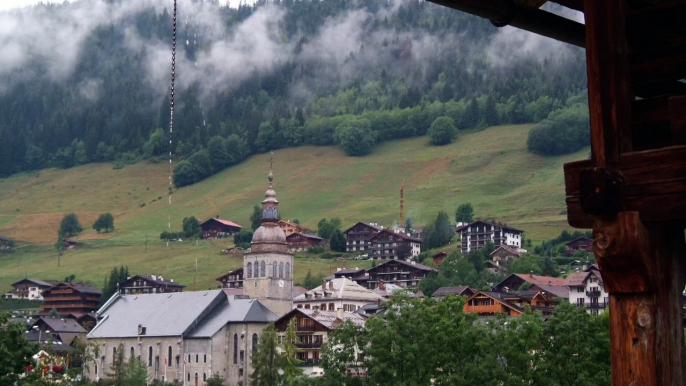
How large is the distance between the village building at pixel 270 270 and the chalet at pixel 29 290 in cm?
5125

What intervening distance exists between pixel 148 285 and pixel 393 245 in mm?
36650

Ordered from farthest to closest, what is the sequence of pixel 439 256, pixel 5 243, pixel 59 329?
pixel 5 243, pixel 439 256, pixel 59 329

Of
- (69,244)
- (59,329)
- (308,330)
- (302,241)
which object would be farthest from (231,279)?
(69,244)

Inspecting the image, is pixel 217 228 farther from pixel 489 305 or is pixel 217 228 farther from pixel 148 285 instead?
pixel 489 305

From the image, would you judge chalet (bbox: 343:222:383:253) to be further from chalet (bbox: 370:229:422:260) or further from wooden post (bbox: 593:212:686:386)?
wooden post (bbox: 593:212:686:386)

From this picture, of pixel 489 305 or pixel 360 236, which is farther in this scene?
pixel 360 236

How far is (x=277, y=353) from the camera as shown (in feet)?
280

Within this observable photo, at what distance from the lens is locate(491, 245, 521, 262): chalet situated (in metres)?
147

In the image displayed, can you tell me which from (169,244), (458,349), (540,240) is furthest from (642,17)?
(169,244)

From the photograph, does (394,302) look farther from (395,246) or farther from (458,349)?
(395,246)

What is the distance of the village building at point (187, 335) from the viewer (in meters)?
106

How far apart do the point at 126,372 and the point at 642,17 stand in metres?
91.3

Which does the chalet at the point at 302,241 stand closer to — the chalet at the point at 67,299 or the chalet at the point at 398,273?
the chalet at the point at 398,273

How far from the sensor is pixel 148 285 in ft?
483
